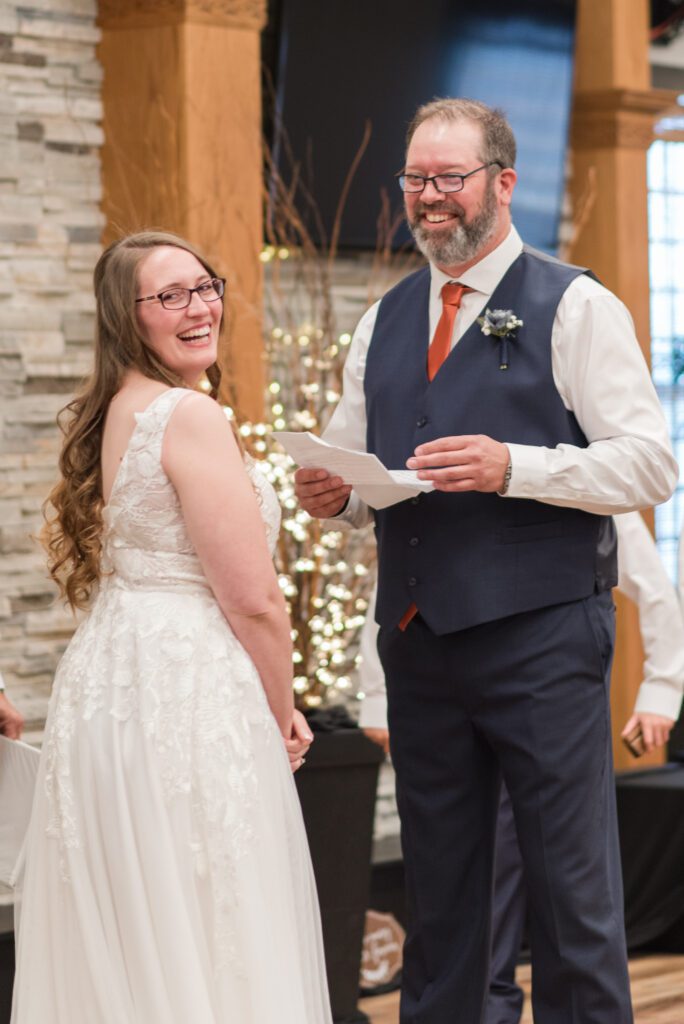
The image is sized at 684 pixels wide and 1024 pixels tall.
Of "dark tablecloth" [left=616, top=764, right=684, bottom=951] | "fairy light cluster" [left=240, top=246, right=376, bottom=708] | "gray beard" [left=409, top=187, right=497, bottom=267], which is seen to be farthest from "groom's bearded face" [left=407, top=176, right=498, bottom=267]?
"dark tablecloth" [left=616, top=764, right=684, bottom=951]

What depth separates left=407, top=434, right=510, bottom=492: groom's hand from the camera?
259 cm

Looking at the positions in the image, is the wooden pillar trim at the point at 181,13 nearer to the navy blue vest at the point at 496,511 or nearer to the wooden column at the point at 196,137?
the wooden column at the point at 196,137

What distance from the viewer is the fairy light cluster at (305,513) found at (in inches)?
171

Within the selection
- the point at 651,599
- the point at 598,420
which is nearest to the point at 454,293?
the point at 598,420

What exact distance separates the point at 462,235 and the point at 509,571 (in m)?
→ 0.61

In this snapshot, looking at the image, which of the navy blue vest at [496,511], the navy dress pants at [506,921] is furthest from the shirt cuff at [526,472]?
the navy dress pants at [506,921]

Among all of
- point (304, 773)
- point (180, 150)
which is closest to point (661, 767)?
point (304, 773)

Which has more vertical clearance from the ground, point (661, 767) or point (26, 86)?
point (26, 86)

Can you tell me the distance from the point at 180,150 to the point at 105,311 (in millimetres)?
1811

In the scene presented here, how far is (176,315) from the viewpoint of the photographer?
2.60 metres

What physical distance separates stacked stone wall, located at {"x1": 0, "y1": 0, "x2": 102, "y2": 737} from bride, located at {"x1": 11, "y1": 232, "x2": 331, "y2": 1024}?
1699 mm

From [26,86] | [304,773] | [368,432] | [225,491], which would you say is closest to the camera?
[225,491]

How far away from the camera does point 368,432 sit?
3014 millimetres

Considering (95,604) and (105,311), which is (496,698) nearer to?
(95,604)
